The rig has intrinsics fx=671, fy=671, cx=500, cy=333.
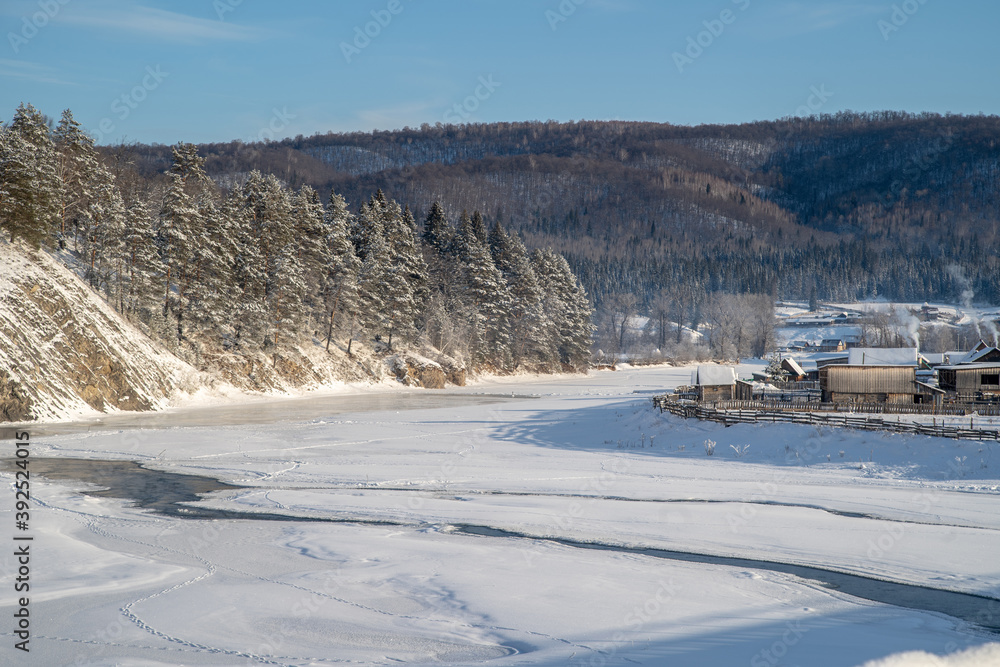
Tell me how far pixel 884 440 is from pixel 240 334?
5103 centimetres

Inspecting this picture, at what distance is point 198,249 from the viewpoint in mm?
55250

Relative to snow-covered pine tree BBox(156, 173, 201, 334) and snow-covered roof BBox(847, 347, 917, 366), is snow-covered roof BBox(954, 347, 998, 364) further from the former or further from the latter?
snow-covered pine tree BBox(156, 173, 201, 334)

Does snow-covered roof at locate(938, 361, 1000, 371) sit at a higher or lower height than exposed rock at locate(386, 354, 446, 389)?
higher

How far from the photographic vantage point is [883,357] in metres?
45.6

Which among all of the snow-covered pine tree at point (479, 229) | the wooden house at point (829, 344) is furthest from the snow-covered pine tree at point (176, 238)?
the wooden house at point (829, 344)

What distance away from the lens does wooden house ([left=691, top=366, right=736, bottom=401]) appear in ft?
162

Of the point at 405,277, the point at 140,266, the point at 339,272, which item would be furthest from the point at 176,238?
the point at 405,277

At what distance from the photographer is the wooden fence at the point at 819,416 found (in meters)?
27.7

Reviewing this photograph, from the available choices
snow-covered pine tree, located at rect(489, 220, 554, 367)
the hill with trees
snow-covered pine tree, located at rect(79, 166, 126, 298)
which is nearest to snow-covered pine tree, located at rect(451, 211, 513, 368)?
the hill with trees

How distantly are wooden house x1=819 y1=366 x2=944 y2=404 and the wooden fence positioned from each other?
5.21m

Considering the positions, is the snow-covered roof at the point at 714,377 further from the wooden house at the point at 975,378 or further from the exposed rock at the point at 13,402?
the exposed rock at the point at 13,402

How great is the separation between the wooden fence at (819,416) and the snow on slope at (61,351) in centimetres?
3457

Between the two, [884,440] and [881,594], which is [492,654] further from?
[884,440]

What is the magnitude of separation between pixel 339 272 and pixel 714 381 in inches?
1618
